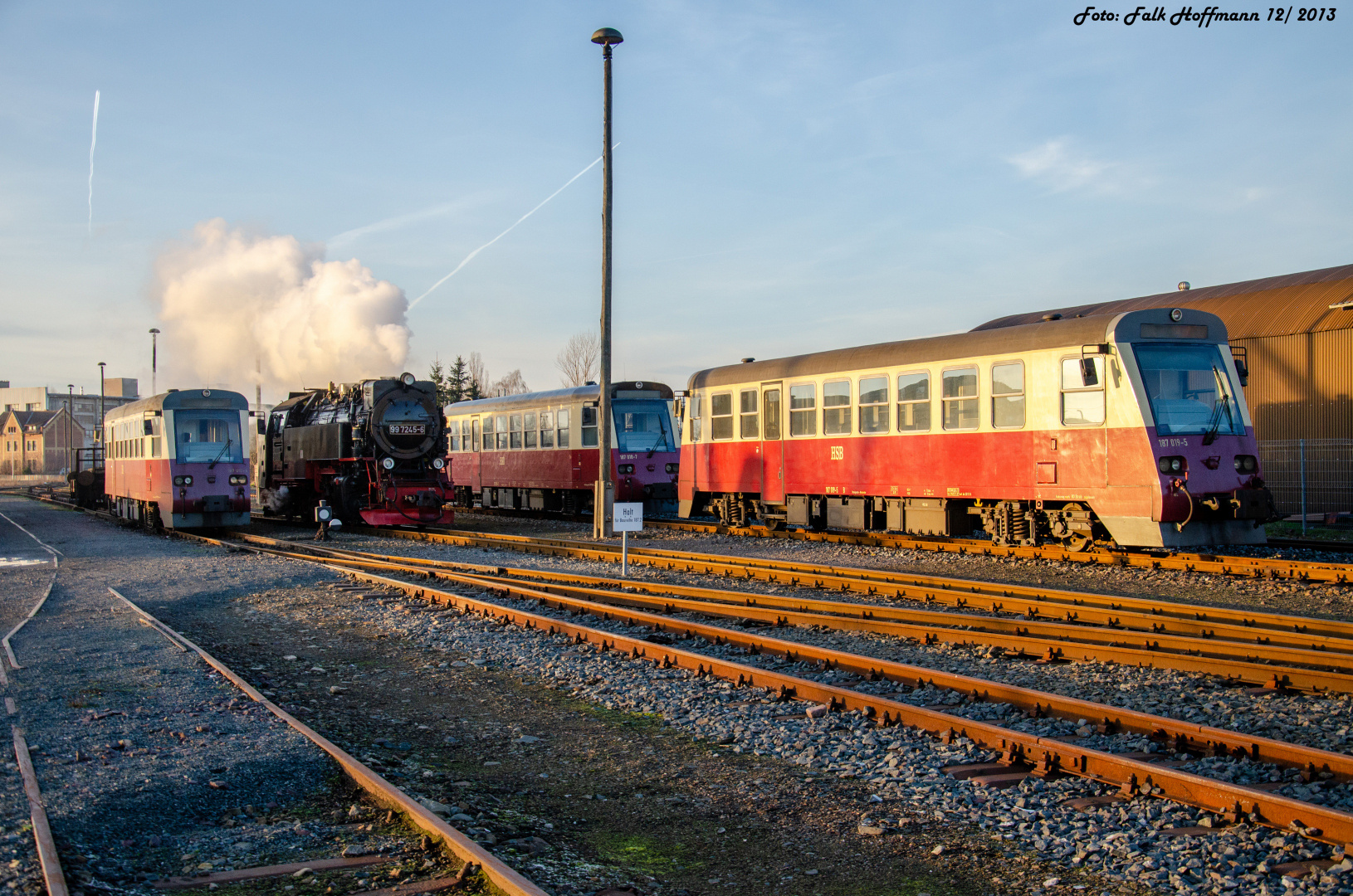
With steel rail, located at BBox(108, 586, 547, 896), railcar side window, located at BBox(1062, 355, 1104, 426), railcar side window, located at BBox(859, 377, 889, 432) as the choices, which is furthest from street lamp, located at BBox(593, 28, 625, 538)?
steel rail, located at BBox(108, 586, 547, 896)

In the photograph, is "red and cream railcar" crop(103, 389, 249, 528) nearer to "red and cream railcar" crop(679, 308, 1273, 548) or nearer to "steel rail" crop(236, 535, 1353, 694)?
"red and cream railcar" crop(679, 308, 1273, 548)

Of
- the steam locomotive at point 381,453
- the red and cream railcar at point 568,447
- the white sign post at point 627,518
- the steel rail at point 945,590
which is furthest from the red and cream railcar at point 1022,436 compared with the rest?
the steam locomotive at point 381,453

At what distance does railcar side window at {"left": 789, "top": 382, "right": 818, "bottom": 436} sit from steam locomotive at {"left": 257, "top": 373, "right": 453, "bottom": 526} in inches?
357

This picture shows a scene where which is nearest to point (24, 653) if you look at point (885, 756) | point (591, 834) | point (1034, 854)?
point (591, 834)

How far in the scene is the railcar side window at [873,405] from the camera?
16719 millimetres

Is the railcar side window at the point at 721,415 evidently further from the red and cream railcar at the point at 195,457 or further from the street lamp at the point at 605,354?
the red and cream railcar at the point at 195,457

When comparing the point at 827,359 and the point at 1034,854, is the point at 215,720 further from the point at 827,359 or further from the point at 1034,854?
the point at 827,359

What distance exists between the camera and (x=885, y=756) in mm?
5680

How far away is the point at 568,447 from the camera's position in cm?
2506

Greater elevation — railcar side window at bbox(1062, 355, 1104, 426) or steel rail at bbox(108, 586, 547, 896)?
railcar side window at bbox(1062, 355, 1104, 426)

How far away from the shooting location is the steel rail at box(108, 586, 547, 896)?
3.79 metres

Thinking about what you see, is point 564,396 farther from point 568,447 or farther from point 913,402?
point 913,402

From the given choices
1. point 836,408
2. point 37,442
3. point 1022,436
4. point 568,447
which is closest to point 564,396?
point 568,447

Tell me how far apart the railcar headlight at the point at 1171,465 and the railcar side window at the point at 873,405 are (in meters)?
4.84
